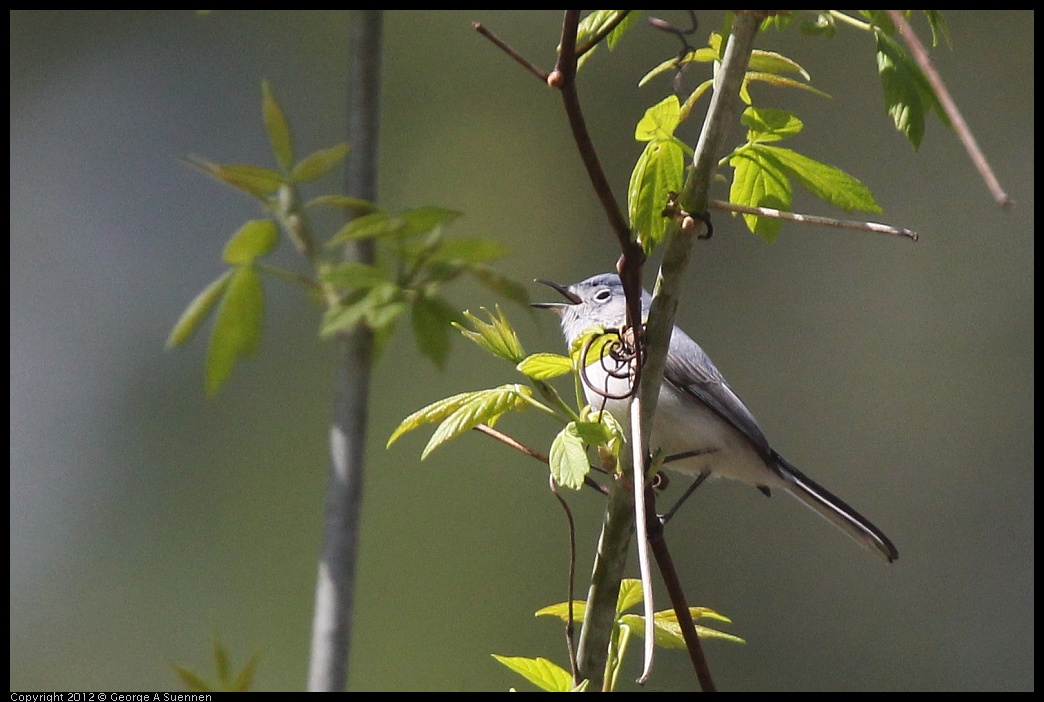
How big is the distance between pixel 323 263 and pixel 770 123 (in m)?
0.79

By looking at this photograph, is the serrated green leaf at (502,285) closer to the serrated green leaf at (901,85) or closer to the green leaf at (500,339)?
the green leaf at (500,339)

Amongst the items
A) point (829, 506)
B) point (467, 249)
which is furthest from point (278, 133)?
point (829, 506)

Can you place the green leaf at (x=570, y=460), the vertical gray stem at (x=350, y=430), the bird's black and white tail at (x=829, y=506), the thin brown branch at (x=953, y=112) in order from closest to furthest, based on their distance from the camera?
the thin brown branch at (x=953, y=112), the green leaf at (x=570, y=460), the vertical gray stem at (x=350, y=430), the bird's black and white tail at (x=829, y=506)

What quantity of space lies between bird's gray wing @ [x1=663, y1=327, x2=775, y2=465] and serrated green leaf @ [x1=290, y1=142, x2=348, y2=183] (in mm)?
1138

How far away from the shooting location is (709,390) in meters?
2.41

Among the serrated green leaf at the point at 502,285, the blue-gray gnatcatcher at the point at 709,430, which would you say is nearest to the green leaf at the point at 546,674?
the serrated green leaf at the point at 502,285

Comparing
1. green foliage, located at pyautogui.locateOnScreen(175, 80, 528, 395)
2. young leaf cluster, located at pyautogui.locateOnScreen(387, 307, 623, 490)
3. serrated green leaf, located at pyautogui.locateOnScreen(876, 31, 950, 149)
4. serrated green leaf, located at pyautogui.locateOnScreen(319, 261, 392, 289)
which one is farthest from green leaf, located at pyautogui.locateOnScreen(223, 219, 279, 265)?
serrated green leaf, located at pyautogui.locateOnScreen(876, 31, 950, 149)

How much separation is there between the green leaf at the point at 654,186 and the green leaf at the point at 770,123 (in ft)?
0.30

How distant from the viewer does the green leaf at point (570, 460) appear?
3.17 ft

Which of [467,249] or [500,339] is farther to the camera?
[467,249]

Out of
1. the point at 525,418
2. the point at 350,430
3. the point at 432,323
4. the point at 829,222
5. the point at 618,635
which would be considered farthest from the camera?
the point at 525,418

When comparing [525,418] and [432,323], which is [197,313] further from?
[525,418]

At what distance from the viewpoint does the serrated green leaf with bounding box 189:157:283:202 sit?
1393 millimetres

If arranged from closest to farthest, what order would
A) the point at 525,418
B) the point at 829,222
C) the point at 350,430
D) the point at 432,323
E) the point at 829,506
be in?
the point at 829,222
the point at 350,430
the point at 432,323
the point at 829,506
the point at 525,418
